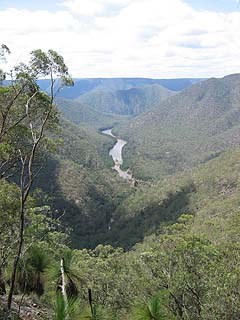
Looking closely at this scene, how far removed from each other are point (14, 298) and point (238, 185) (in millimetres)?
66333

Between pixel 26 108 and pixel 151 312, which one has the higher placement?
pixel 26 108

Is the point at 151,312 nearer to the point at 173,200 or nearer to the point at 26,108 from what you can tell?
the point at 26,108

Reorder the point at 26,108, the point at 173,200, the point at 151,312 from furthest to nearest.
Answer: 1. the point at 173,200
2. the point at 26,108
3. the point at 151,312

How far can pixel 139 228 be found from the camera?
273ft

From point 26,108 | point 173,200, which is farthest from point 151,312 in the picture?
point 173,200

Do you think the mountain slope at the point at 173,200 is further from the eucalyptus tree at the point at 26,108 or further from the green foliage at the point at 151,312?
the green foliage at the point at 151,312

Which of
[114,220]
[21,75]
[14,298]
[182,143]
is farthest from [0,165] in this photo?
[182,143]

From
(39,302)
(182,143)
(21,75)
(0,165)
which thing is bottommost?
(182,143)

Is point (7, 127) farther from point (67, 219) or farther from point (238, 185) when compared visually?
point (67, 219)

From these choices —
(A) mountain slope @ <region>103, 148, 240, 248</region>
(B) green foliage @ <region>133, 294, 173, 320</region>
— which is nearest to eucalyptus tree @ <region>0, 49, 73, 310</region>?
(B) green foliage @ <region>133, 294, 173, 320</region>

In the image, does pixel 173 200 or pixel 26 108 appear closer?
pixel 26 108

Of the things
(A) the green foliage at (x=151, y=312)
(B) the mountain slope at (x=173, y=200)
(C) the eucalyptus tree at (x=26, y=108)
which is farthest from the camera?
(B) the mountain slope at (x=173, y=200)

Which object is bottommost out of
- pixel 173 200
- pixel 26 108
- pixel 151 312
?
pixel 173 200

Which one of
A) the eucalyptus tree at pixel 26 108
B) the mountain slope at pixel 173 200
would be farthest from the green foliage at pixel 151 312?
the mountain slope at pixel 173 200
